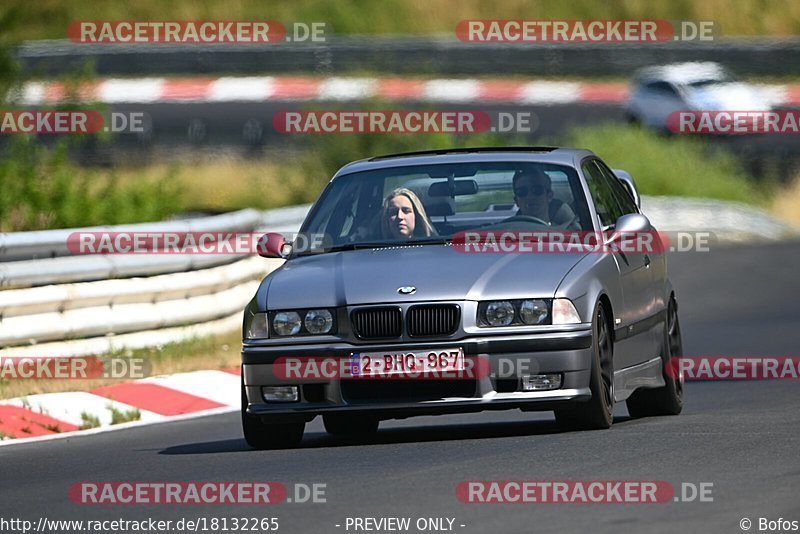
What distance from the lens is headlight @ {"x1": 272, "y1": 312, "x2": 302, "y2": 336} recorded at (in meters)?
9.93

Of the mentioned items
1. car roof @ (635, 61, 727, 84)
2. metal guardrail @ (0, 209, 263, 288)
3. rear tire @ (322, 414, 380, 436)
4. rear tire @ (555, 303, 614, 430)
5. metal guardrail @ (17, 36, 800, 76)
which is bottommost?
rear tire @ (322, 414, 380, 436)

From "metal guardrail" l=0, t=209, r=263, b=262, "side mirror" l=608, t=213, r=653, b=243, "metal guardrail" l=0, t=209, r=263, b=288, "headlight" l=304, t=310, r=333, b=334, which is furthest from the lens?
"metal guardrail" l=0, t=209, r=263, b=262

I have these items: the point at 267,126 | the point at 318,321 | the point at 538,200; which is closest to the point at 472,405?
the point at 318,321

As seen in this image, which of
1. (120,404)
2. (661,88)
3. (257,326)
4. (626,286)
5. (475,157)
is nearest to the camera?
(257,326)

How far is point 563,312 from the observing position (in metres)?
9.72

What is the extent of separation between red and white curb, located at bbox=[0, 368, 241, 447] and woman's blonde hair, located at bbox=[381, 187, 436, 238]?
8.69 ft

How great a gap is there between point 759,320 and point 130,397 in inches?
325

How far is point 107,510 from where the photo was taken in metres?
8.28

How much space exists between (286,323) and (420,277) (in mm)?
742

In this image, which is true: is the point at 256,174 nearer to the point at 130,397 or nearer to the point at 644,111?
the point at 644,111

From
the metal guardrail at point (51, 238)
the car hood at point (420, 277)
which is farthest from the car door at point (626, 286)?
the metal guardrail at point (51, 238)

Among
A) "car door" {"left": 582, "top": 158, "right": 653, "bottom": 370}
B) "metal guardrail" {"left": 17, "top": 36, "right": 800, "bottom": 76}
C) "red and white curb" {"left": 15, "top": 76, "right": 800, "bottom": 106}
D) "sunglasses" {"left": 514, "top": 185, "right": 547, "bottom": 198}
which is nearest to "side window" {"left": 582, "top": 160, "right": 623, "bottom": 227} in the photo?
"car door" {"left": 582, "top": 158, "right": 653, "bottom": 370}

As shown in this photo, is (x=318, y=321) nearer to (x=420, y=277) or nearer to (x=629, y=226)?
(x=420, y=277)

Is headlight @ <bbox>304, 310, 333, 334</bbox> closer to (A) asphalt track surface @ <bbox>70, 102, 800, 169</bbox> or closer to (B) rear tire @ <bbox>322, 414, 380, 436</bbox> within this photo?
(B) rear tire @ <bbox>322, 414, 380, 436</bbox>
